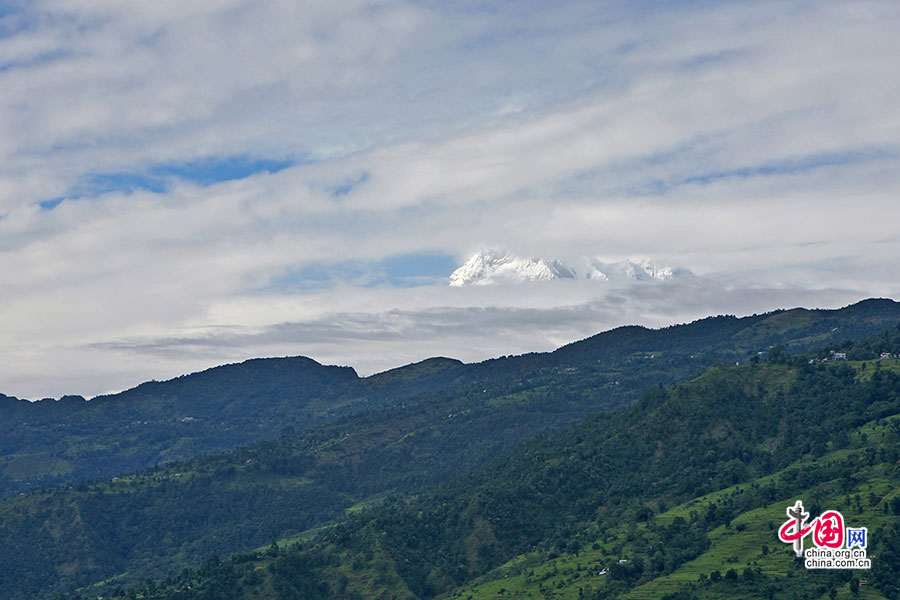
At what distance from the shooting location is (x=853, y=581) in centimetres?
19888

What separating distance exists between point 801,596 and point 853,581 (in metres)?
11.0

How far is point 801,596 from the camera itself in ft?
652
